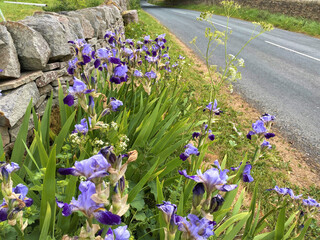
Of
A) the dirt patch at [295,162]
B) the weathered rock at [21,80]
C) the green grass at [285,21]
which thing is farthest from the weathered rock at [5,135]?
the green grass at [285,21]

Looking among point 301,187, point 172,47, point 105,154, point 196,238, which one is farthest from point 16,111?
point 172,47

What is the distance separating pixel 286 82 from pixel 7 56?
19.5 ft

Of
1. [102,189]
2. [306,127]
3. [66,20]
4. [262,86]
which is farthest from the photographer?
[262,86]

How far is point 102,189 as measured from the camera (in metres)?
0.79

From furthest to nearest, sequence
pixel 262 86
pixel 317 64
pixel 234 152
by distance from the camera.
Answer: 1. pixel 317 64
2. pixel 262 86
3. pixel 234 152

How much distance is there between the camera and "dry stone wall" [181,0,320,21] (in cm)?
1437

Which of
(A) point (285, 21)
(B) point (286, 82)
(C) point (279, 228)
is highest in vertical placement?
(A) point (285, 21)

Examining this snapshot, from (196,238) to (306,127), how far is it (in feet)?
13.6

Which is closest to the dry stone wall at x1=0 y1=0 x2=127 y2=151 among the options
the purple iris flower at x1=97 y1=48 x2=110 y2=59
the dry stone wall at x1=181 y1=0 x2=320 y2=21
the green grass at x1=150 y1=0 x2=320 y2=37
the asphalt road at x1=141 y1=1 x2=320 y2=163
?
the purple iris flower at x1=97 y1=48 x2=110 y2=59

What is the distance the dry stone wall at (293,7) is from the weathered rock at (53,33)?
1567cm

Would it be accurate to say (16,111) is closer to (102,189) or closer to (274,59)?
(102,189)

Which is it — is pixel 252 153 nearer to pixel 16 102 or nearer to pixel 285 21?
pixel 16 102

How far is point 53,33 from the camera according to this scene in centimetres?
236

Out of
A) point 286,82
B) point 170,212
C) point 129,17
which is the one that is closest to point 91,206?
point 170,212
